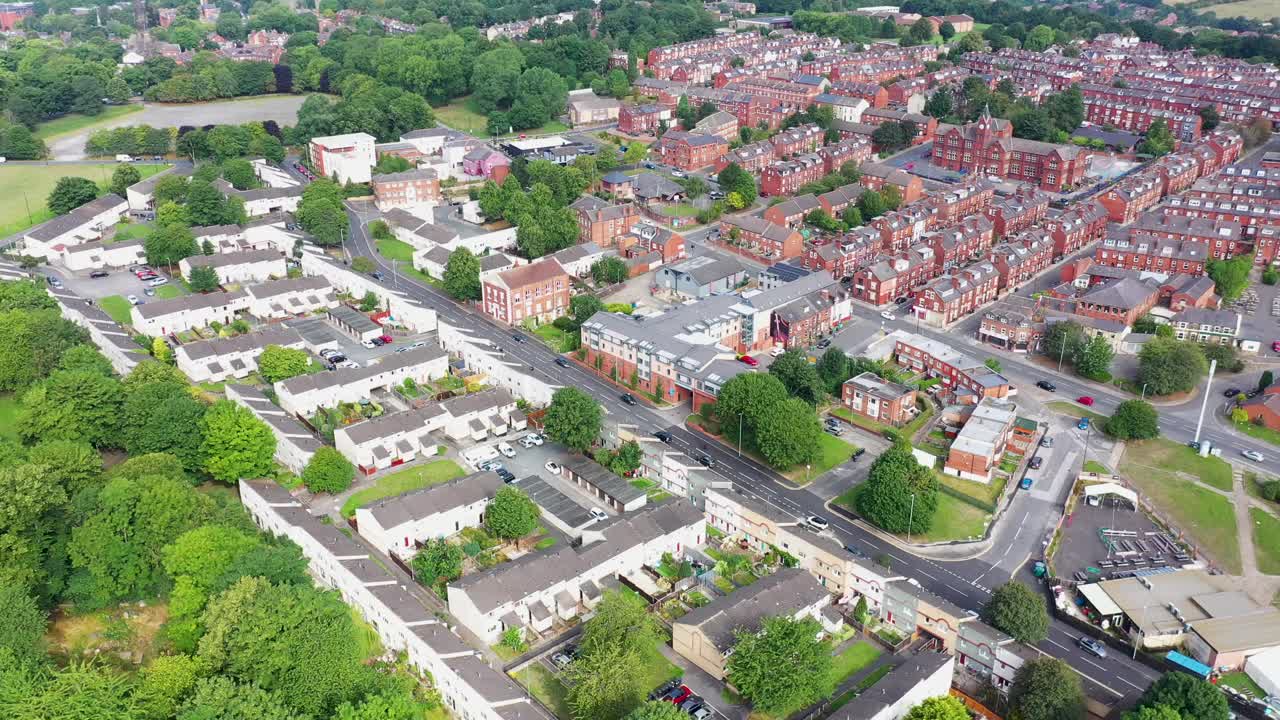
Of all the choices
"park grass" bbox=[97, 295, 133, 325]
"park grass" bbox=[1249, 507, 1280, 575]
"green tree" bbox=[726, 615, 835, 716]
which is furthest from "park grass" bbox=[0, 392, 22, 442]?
"park grass" bbox=[1249, 507, 1280, 575]

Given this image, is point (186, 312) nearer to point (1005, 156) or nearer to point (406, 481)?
point (406, 481)

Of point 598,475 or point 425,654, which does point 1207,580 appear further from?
point 425,654

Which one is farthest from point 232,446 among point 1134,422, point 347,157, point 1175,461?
point 347,157

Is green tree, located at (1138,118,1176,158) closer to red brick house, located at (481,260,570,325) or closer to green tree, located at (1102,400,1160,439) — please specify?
green tree, located at (1102,400,1160,439)

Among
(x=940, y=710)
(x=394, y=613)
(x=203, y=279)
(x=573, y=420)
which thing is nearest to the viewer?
(x=940, y=710)

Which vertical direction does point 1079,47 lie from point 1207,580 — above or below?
above

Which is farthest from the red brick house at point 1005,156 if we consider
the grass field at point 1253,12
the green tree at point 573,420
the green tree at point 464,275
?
the grass field at point 1253,12

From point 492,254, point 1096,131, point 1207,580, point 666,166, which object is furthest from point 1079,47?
point 1207,580

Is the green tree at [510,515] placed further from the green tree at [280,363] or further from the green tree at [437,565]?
the green tree at [280,363]
